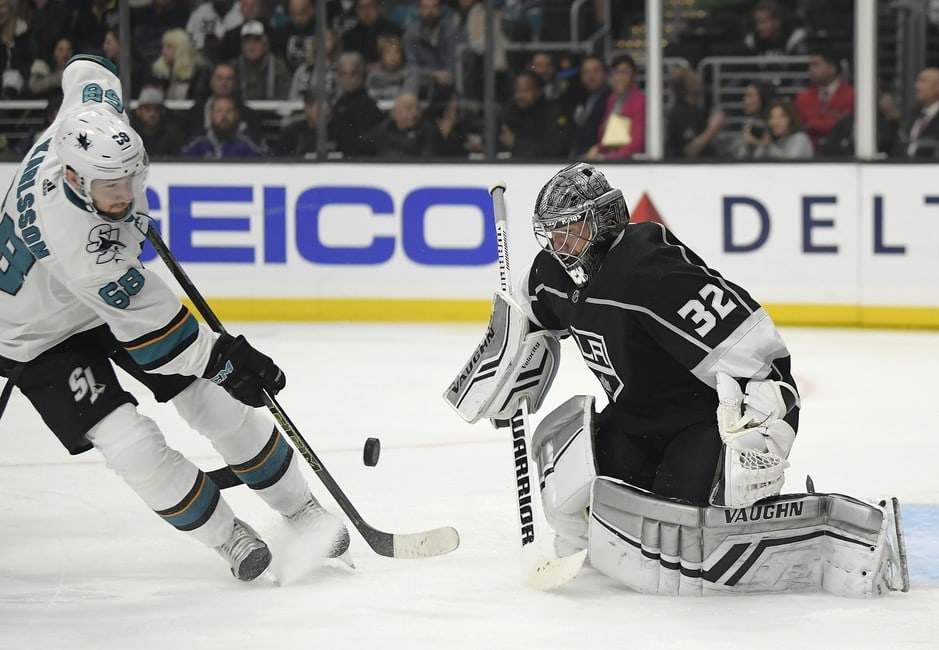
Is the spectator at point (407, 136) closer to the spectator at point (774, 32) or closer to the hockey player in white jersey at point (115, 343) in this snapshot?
the spectator at point (774, 32)

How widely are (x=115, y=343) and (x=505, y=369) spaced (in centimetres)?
78

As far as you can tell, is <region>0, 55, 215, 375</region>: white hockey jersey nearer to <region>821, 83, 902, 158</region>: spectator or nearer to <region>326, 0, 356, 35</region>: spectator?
<region>326, 0, 356, 35</region>: spectator

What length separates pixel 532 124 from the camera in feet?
22.8

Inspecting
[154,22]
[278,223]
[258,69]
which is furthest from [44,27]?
[278,223]

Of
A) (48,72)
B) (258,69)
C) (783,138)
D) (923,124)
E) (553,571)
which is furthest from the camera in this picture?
(48,72)

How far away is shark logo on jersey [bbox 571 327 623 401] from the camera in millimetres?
2965

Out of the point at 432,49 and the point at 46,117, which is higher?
the point at 432,49

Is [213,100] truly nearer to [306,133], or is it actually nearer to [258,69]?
[258,69]

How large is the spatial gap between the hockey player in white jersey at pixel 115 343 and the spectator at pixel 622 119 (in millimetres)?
4000

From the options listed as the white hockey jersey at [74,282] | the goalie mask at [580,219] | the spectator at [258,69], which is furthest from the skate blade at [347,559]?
→ the spectator at [258,69]

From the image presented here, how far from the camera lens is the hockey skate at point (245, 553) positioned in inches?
118

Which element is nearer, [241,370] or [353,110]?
[241,370]

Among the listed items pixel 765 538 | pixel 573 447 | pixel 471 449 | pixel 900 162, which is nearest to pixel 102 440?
pixel 573 447

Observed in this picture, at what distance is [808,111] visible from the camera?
6707 mm
